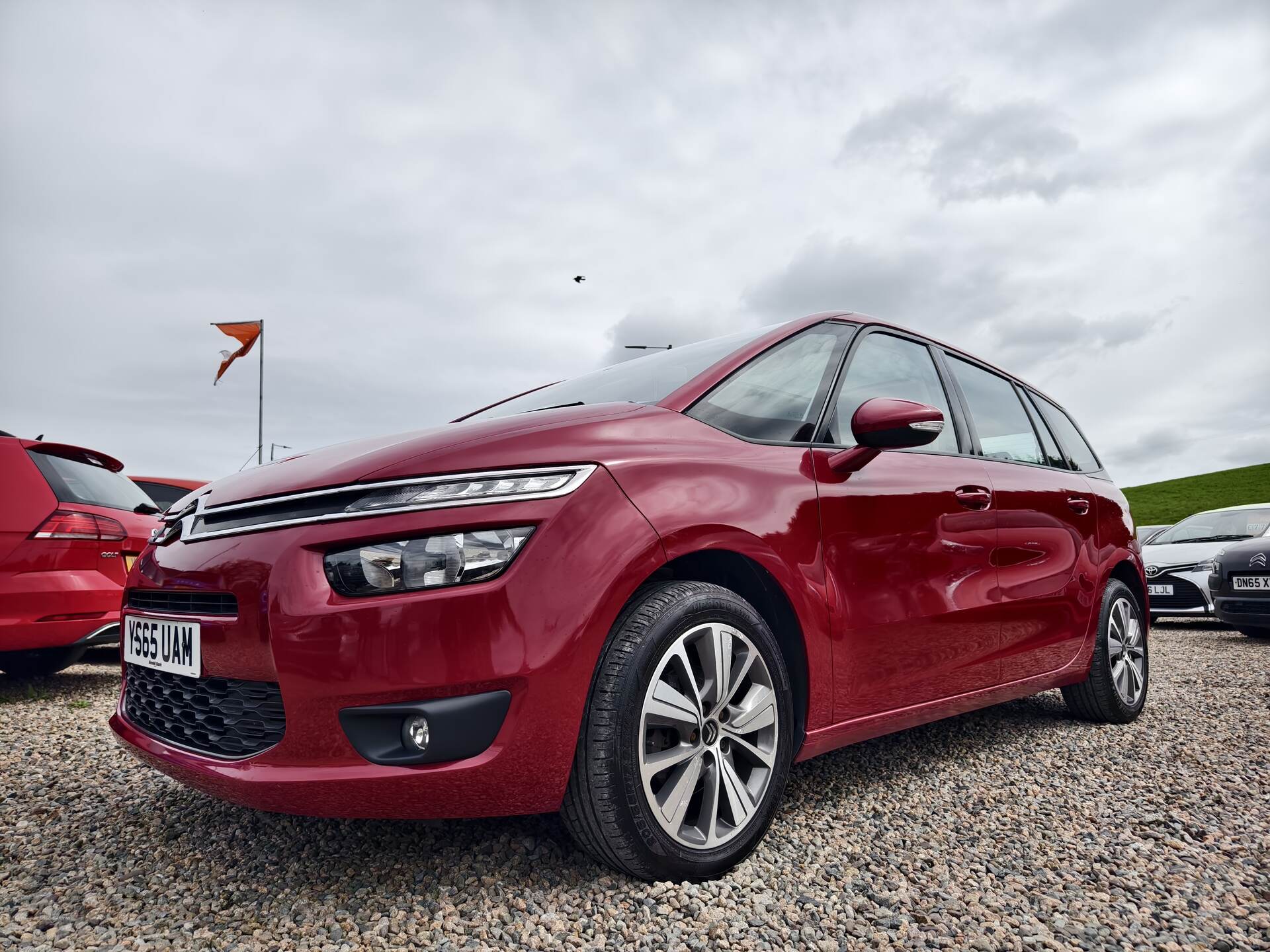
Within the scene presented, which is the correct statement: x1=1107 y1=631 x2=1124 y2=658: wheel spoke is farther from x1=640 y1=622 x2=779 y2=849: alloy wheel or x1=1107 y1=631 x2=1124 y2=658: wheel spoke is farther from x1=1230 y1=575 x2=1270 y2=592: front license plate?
x1=1230 y1=575 x2=1270 y2=592: front license plate

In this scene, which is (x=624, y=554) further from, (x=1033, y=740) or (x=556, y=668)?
(x=1033, y=740)

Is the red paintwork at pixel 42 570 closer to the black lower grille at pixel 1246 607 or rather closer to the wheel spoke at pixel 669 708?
the wheel spoke at pixel 669 708

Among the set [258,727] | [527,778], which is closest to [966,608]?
[527,778]

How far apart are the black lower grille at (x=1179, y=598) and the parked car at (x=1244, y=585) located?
148 cm

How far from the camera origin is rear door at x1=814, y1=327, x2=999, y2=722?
8.26ft

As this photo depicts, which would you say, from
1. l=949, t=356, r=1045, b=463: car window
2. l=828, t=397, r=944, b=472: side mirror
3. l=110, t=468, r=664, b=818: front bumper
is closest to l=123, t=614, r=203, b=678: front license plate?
l=110, t=468, r=664, b=818: front bumper

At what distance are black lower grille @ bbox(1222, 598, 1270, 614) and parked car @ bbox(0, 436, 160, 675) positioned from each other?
9.18 meters

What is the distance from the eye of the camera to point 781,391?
266 centimetres

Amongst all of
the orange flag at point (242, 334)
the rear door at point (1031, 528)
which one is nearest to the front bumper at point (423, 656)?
the rear door at point (1031, 528)

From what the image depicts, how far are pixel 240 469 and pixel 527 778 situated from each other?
4.58 feet

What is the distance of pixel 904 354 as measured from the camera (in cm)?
328

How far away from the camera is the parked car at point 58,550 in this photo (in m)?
4.37

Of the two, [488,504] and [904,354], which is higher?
[904,354]

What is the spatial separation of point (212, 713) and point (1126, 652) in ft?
13.1
